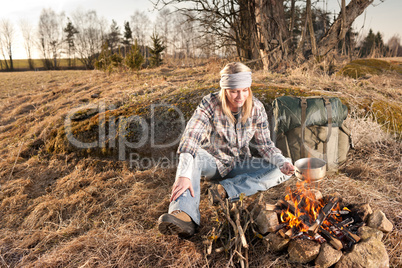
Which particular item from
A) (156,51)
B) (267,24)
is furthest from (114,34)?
(267,24)

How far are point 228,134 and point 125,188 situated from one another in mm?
1493

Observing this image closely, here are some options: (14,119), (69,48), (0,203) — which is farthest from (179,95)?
(69,48)

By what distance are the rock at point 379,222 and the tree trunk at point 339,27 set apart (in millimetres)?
6673

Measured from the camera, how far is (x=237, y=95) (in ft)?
7.90

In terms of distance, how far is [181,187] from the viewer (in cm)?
210

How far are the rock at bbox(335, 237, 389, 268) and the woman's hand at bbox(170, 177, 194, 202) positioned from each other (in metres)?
1.13

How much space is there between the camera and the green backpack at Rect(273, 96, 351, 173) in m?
3.04

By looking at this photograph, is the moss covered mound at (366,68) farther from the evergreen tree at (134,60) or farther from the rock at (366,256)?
the rock at (366,256)

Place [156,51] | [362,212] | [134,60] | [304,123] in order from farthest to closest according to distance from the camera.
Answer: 1. [156,51]
2. [134,60]
3. [304,123]
4. [362,212]

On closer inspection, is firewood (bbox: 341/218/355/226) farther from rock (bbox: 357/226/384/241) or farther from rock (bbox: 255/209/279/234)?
rock (bbox: 255/209/279/234)

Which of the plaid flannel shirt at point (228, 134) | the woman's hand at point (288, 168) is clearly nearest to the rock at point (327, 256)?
the woman's hand at point (288, 168)

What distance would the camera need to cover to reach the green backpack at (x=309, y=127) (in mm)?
3035

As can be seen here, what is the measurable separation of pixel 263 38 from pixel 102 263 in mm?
7120

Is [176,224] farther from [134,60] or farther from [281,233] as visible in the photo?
[134,60]
